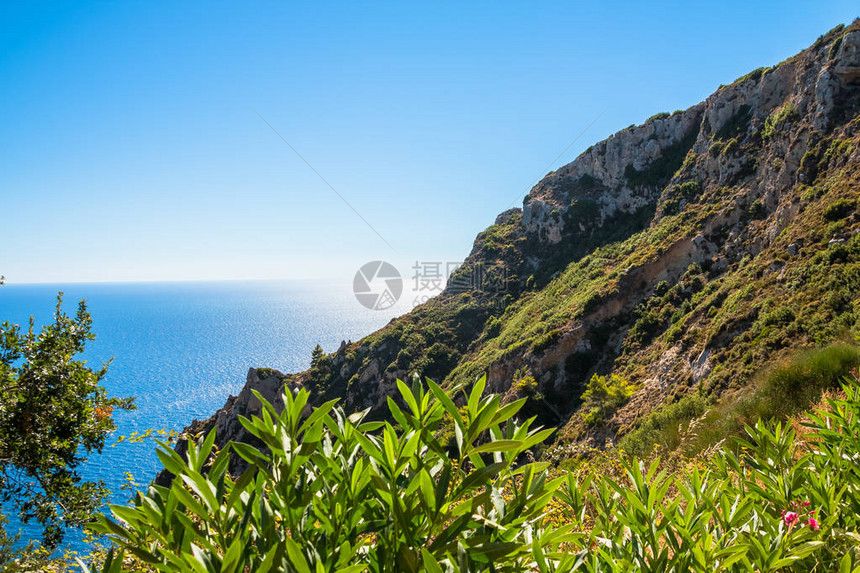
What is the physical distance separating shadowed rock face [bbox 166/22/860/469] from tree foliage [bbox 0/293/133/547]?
17.3 metres

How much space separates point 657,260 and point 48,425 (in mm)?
30050

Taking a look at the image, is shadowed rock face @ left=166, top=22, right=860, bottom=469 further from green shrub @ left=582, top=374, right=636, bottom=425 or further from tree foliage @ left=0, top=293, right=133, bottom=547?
tree foliage @ left=0, top=293, right=133, bottom=547

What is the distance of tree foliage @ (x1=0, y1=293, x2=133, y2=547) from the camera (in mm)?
5492

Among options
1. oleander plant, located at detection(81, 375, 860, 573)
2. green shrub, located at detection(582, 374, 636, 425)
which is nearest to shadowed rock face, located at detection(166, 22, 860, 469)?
green shrub, located at detection(582, 374, 636, 425)

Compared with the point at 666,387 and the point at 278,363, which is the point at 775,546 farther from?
the point at 278,363

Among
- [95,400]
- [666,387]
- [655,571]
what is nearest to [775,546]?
[655,571]

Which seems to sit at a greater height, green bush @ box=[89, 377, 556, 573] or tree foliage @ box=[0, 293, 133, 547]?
tree foliage @ box=[0, 293, 133, 547]

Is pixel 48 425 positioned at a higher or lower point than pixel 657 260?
higher

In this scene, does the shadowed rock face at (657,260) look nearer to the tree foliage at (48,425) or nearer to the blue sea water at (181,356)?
the tree foliage at (48,425)

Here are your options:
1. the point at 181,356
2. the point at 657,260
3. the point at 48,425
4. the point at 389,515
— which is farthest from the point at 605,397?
the point at 181,356

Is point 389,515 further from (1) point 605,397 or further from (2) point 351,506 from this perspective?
(1) point 605,397

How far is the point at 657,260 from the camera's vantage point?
2697 cm

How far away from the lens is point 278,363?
98.2 metres

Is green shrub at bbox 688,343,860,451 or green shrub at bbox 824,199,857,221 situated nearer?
green shrub at bbox 688,343,860,451
